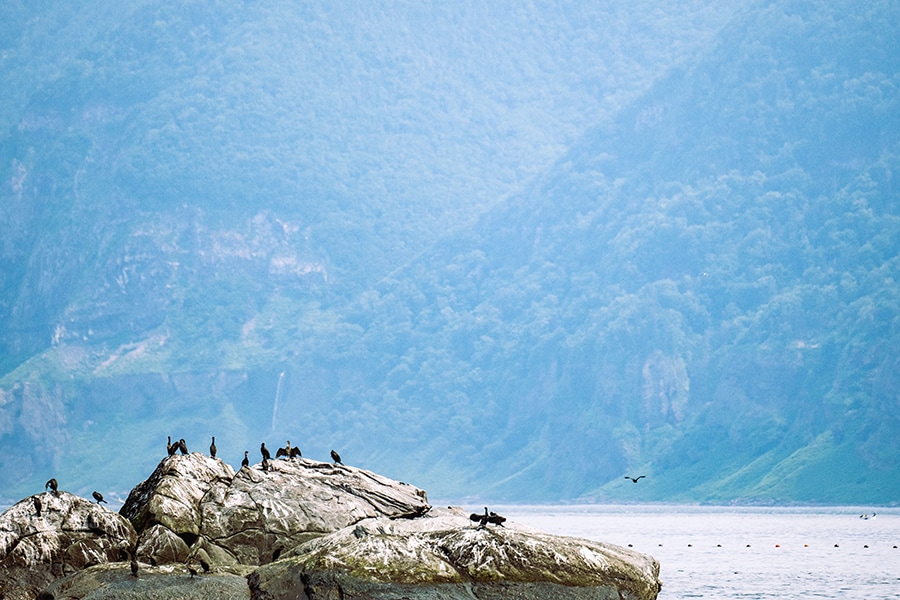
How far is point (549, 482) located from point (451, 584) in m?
162

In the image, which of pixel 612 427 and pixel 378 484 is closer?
pixel 378 484

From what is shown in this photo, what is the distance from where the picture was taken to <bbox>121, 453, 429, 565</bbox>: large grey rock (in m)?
28.0

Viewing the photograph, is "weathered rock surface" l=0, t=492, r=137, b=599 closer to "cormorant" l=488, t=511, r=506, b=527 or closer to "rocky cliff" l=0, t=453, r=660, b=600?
"rocky cliff" l=0, t=453, r=660, b=600

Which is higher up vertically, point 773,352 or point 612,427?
point 773,352

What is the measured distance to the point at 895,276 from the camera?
193125mm

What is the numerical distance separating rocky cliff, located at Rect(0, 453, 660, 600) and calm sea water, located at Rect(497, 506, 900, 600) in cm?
1440

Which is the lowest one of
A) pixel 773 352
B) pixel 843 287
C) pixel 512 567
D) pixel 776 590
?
pixel 512 567

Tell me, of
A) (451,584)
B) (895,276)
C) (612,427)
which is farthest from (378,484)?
(895,276)

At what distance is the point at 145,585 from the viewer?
24.0 metres

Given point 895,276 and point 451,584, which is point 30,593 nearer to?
point 451,584

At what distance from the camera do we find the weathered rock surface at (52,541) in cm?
2705

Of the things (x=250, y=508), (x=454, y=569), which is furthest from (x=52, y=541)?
(x=454, y=569)

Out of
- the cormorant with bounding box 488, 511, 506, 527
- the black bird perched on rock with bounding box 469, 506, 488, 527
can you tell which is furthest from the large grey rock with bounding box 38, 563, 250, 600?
the cormorant with bounding box 488, 511, 506, 527

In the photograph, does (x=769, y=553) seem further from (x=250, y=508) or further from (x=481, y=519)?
(x=481, y=519)
